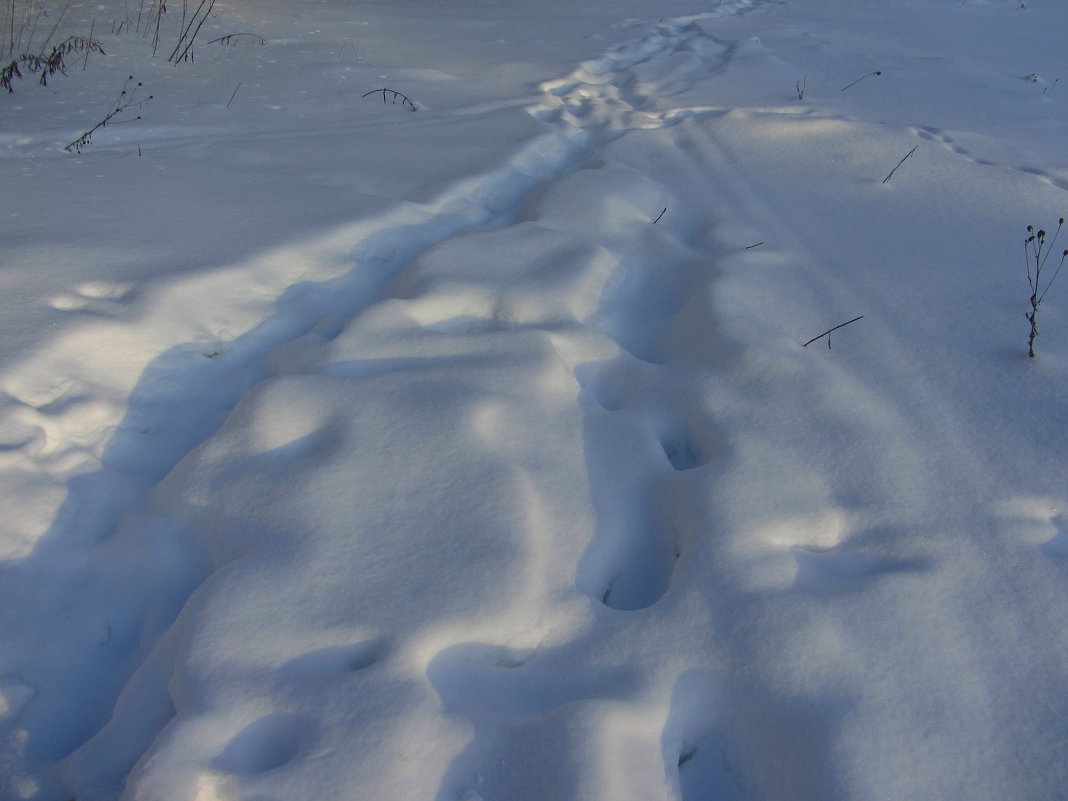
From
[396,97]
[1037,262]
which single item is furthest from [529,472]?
[396,97]

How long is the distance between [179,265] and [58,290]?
0.33 meters

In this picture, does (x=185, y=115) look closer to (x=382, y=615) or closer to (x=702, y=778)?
(x=382, y=615)

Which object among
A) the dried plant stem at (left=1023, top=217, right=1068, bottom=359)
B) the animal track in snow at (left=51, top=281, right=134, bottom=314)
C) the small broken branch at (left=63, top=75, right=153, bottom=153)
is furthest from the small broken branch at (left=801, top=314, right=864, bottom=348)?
the small broken branch at (left=63, top=75, right=153, bottom=153)

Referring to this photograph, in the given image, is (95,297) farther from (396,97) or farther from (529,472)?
(396,97)

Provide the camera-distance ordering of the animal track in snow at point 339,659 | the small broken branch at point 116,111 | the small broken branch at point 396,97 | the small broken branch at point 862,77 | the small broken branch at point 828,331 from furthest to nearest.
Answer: the small broken branch at point 862,77 < the small broken branch at point 396,97 < the small broken branch at point 116,111 < the small broken branch at point 828,331 < the animal track in snow at point 339,659

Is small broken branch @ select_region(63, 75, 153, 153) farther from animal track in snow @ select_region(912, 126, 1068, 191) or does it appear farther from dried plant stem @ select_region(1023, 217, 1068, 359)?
animal track in snow @ select_region(912, 126, 1068, 191)

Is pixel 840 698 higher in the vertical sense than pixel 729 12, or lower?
lower

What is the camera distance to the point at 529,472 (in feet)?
5.18

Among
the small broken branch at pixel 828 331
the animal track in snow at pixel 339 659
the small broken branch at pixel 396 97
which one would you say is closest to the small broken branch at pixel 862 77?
the small broken branch at pixel 396 97

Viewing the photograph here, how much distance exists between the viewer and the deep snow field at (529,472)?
1158mm

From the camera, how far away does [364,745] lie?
43.4 inches

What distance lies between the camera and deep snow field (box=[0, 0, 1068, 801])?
1.16 metres

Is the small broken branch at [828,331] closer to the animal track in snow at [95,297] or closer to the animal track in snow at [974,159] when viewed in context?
the animal track in snow at [974,159]

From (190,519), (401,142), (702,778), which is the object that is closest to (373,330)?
(190,519)
